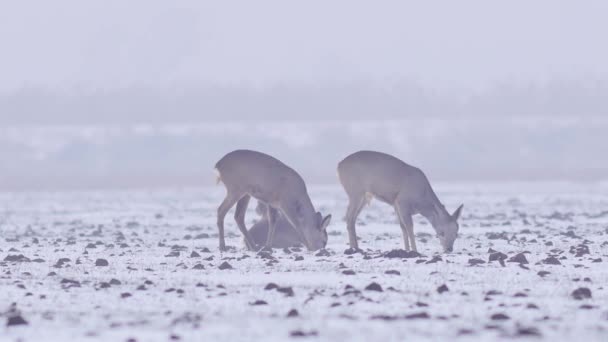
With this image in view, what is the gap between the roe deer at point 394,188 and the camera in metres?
27.6

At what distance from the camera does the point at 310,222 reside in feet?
91.0

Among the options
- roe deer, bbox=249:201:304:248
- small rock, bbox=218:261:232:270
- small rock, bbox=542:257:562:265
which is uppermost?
roe deer, bbox=249:201:304:248

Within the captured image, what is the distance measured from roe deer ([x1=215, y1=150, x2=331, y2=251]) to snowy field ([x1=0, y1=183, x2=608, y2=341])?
0.68 m

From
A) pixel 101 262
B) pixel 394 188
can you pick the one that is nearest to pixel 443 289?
pixel 101 262

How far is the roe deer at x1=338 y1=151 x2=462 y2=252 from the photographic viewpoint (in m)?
27.6

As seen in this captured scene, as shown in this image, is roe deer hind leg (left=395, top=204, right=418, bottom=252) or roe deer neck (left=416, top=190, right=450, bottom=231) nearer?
roe deer hind leg (left=395, top=204, right=418, bottom=252)

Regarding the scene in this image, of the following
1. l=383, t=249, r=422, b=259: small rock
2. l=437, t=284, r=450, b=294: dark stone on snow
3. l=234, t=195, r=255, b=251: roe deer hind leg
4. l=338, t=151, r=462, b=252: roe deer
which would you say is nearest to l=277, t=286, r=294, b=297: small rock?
l=437, t=284, r=450, b=294: dark stone on snow

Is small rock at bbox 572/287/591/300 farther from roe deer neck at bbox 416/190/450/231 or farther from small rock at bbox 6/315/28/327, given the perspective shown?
roe deer neck at bbox 416/190/450/231

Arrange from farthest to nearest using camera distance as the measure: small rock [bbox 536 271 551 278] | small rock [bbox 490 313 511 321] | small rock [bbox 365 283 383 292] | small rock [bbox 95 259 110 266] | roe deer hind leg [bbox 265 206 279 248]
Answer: roe deer hind leg [bbox 265 206 279 248] < small rock [bbox 95 259 110 266] < small rock [bbox 536 271 551 278] < small rock [bbox 365 283 383 292] < small rock [bbox 490 313 511 321]

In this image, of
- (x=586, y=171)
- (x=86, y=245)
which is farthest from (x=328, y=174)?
(x=86, y=245)

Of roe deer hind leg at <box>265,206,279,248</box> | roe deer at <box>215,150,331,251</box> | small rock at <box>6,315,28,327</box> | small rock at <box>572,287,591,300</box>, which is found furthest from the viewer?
roe deer hind leg at <box>265,206,279,248</box>

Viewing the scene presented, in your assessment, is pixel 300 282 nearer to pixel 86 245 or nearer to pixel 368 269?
pixel 368 269

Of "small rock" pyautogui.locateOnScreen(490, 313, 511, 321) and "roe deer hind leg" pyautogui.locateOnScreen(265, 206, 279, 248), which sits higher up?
"roe deer hind leg" pyautogui.locateOnScreen(265, 206, 279, 248)

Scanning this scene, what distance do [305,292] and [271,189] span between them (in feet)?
31.9
